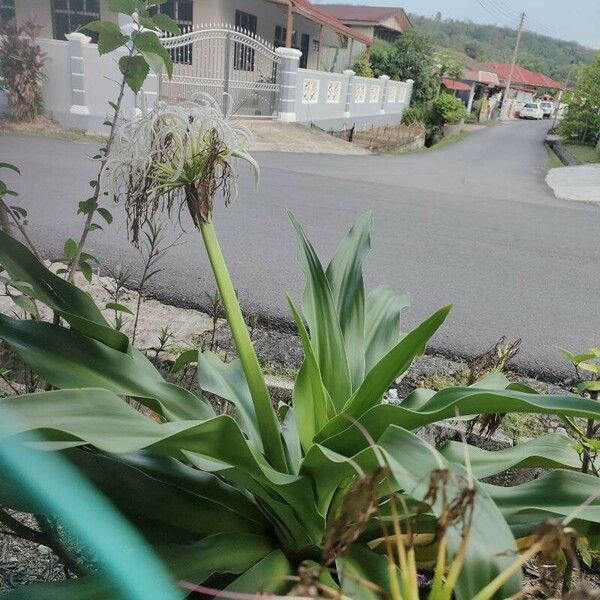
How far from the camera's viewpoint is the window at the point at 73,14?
146cm

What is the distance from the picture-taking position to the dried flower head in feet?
3.23

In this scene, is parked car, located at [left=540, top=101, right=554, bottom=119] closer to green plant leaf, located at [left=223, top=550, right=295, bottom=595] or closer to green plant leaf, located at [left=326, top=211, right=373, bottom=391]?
→ green plant leaf, located at [left=326, top=211, right=373, bottom=391]

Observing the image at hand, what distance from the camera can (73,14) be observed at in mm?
1607

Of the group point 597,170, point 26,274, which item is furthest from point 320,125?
point 26,274

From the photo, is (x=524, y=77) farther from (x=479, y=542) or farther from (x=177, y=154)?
(x=479, y=542)

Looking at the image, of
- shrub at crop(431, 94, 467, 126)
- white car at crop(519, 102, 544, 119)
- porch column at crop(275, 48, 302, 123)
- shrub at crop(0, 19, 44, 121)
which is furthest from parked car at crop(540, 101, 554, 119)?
shrub at crop(0, 19, 44, 121)

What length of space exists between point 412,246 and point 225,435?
4.03m

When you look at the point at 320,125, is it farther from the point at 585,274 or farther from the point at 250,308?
the point at 250,308

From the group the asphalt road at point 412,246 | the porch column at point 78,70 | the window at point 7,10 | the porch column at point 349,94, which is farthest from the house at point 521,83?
the window at point 7,10

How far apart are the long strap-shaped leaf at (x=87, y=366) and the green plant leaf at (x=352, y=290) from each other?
42 cm

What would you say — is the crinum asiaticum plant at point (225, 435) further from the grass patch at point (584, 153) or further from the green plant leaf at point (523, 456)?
the grass patch at point (584, 153)

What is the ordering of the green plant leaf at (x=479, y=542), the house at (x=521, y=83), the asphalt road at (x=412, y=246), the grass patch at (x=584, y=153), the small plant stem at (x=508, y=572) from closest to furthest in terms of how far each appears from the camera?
the small plant stem at (x=508, y=572) → the green plant leaf at (x=479, y=542) → the asphalt road at (x=412, y=246) → the grass patch at (x=584, y=153) → the house at (x=521, y=83)

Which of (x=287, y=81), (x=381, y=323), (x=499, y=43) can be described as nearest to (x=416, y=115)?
(x=287, y=81)

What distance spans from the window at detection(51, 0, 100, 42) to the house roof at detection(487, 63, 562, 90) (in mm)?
51030
